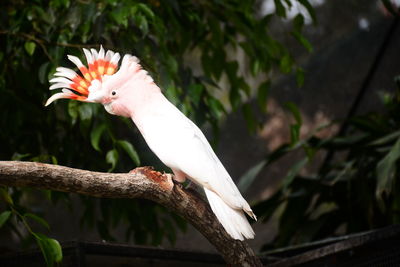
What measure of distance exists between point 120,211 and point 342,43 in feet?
7.82

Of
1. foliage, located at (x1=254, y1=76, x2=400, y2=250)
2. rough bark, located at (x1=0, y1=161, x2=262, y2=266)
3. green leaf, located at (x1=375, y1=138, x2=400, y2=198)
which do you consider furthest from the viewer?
foliage, located at (x1=254, y1=76, x2=400, y2=250)

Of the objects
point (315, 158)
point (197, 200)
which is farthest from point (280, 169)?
point (197, 200)

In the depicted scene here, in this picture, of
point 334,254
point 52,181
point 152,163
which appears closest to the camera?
point 52,181

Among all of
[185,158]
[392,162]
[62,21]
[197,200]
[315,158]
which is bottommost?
[315,158]

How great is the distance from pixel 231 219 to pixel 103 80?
43cm

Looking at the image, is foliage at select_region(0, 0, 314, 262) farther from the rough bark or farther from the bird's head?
the rough bark

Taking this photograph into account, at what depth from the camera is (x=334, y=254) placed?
6.39 ft

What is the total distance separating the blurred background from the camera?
2.05 m

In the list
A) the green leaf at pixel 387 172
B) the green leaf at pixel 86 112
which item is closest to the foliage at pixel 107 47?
the green leaf at pixel 86 112

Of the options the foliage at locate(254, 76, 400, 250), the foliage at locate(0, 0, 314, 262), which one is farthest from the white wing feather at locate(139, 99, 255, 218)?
the foliage at locate(254, 76, 400, 250)

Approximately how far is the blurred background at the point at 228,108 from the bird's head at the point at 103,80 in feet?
1.03

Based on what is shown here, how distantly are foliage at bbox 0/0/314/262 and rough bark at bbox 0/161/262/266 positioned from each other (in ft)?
1.26

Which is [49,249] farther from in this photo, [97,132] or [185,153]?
[97,132]

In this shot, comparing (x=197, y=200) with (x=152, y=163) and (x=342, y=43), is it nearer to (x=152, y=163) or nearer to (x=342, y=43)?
(x=152, y=163)
